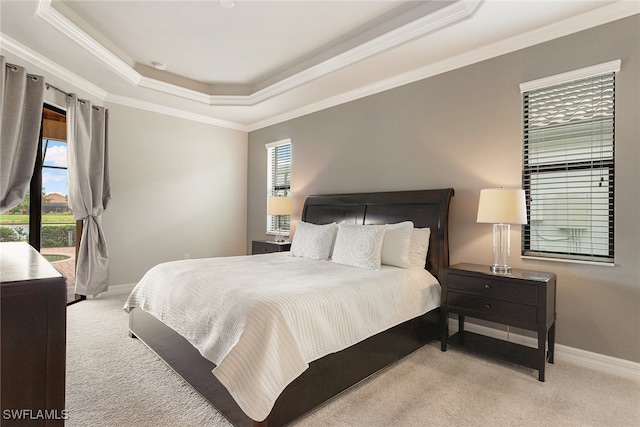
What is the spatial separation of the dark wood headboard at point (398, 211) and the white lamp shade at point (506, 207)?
57 centimetres

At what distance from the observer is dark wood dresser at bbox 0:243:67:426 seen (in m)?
0.92

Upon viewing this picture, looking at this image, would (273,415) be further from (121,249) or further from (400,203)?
(121,249)

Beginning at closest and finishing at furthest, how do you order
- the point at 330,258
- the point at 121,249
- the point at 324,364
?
the point at 324,364 < the point at 330,258 < the point at 121,249

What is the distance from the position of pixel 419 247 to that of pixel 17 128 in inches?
155

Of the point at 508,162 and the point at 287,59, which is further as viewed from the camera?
the point at 287,59

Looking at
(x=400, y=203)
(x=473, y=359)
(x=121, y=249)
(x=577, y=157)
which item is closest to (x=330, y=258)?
(x=400, y=203)

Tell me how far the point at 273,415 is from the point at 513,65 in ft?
10.9

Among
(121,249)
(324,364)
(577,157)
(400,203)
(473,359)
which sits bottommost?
(473,359)

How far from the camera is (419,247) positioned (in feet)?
10.4

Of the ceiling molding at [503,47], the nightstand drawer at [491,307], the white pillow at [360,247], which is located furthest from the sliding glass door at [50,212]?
the nightstand drawer at [491,307]

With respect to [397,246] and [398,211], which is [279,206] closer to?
[398,211]

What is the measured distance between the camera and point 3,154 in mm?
3012

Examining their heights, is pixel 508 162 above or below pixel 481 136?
below

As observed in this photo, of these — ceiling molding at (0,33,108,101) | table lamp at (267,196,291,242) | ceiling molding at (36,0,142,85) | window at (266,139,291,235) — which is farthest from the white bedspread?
ceiling molding at (0,33,108,101)
